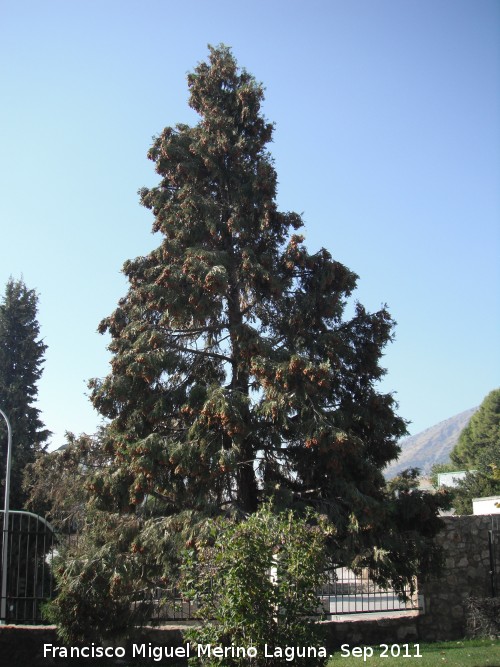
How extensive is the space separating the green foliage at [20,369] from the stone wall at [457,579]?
13.1 meters

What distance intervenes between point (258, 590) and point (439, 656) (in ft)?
16.7

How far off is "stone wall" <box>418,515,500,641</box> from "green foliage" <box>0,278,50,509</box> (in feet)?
43.0

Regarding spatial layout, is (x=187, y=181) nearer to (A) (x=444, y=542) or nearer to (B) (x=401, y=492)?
(B) (x=401, y=492)

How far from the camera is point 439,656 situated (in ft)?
34.1

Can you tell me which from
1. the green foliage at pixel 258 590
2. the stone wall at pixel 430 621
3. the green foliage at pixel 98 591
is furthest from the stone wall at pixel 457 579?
the green foliage at pixel 258 590

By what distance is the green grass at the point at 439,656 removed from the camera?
9.64 m

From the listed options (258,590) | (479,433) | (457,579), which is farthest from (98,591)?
(479,433)

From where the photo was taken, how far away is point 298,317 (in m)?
12.1

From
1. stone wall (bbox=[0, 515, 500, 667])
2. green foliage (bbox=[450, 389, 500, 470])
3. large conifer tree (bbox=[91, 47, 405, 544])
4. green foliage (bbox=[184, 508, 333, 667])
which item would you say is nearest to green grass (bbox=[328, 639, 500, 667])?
stone wall (bbox=[0, 515, 500, 667])

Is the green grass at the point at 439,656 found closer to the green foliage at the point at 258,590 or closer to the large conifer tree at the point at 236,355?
the large conifer tree at the point at 236,355

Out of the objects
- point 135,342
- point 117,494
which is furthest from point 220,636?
point 135,342

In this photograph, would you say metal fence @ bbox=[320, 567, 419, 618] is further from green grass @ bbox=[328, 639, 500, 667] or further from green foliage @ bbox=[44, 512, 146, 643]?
green foliage @ bbox=[44, 512, 146, 643]

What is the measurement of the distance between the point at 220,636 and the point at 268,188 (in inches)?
327

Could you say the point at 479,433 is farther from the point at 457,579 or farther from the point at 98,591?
the point at 98,591
